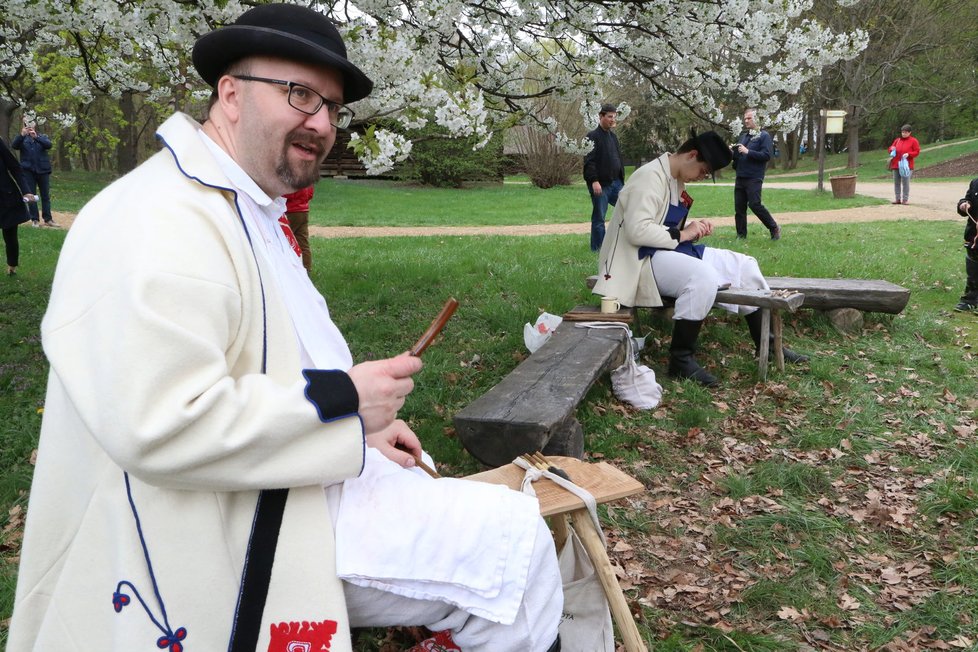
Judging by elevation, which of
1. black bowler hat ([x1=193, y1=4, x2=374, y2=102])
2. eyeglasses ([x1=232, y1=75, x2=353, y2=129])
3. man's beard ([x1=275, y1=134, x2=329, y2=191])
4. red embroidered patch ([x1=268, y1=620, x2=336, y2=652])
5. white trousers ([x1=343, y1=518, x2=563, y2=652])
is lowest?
white trousers ([x1=343, y1=518, x2=563, y2=652])

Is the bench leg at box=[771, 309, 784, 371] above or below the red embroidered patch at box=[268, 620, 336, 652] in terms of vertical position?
below

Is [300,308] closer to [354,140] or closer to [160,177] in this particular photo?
[160,177]

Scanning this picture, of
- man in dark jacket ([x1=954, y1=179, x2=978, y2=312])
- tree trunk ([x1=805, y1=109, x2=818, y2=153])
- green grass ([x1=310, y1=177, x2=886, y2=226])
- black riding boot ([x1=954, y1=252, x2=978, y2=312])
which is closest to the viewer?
man in dark jacket ([x1=954, y1=179, x2=978, y2=312])

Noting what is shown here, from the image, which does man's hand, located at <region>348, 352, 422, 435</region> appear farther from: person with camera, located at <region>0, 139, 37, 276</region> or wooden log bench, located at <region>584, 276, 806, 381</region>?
person with camera, located at <region>0, 139, 37, 276</region>

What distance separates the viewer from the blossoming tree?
16.1ft

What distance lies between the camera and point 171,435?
1.37 metres

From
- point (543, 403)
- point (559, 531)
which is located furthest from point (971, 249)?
point (559, 531)

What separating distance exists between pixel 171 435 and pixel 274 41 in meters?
0.92

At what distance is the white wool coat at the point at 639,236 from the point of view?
18.2 ft

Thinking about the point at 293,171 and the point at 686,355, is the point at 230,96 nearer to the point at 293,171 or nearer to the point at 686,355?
the point at 293,171

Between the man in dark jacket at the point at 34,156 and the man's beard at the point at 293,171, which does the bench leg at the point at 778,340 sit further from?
the man in dark jacket at the point at 34,156

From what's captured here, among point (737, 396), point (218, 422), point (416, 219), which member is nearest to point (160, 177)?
point (218, 422)

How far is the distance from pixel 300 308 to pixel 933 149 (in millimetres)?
39533

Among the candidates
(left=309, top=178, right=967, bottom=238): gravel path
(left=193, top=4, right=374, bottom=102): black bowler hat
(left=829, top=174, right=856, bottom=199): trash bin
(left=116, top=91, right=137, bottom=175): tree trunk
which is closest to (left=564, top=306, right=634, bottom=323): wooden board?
(left=193, top=4, right=374, bottom=102): black bowler hat
